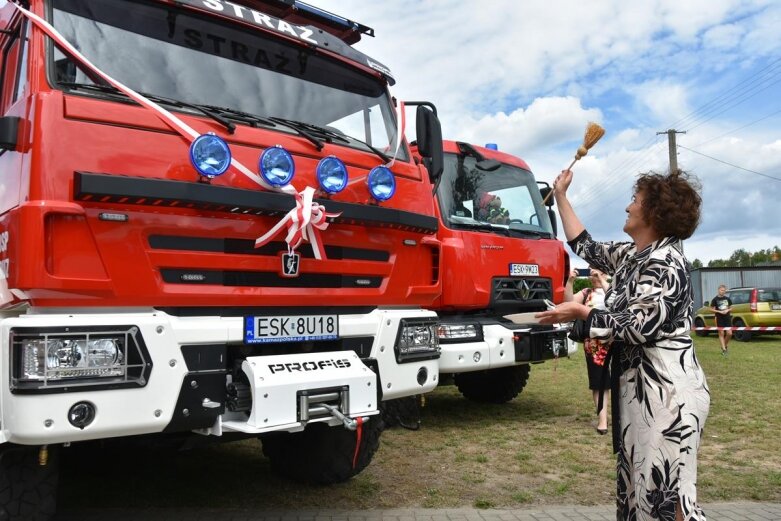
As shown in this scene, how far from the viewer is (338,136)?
4.04 metres

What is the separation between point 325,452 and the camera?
15.0 feet

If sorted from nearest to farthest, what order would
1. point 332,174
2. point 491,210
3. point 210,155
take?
point 210,155 → point 332,174 → point 491,210

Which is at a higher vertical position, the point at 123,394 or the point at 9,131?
the point at 9,131

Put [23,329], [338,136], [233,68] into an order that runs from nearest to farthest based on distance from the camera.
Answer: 1. [23,329]
2. [233,68]
3. [338,136]

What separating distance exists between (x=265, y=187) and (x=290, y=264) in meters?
0.43

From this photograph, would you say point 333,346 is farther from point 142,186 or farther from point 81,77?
point 81,77

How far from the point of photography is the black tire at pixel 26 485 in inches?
122

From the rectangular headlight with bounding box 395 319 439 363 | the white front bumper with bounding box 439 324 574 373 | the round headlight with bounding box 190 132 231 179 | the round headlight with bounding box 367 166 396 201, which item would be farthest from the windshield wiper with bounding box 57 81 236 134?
the white front bumper with bounding box 439 324 574 373

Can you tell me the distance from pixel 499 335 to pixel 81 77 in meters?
4.79

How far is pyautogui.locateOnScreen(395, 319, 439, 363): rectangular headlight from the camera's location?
4022 mm

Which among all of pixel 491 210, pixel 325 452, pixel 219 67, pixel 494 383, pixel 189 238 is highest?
pixel 219 67

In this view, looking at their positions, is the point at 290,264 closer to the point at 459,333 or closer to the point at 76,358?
the point at 76,358

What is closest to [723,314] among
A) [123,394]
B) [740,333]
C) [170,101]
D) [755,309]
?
[755,309]

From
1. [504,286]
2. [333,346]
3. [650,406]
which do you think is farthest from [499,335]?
[650,406]
